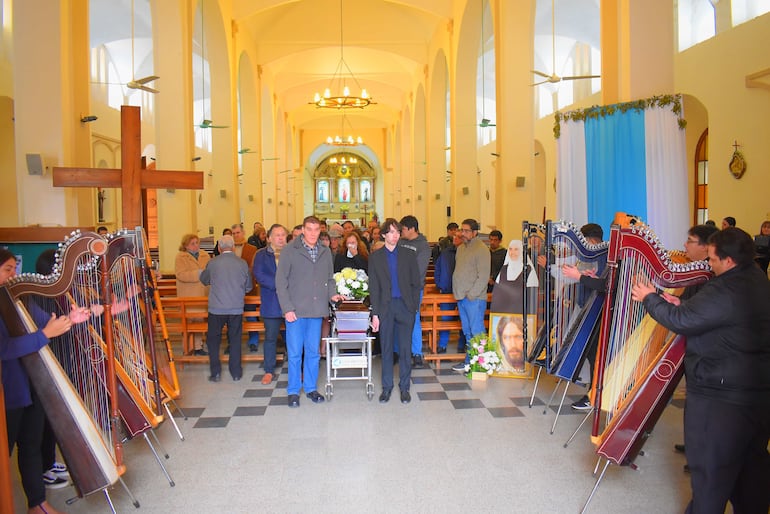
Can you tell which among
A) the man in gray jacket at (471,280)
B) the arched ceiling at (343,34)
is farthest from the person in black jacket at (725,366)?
the arched ceiling at (343,34)

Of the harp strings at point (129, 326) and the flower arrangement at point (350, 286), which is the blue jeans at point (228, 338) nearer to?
the flower arrangement at point (350, 286)

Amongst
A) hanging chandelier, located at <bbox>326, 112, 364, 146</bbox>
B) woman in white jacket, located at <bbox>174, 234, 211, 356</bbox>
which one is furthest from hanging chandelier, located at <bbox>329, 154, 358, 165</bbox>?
woman in white jacket, located at <bbox>174, 234, 211, 356</bbox>

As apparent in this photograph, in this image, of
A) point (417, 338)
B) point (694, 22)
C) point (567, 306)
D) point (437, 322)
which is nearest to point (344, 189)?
point (694, 22)

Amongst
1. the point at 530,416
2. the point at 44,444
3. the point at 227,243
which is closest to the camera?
the point at 44,444

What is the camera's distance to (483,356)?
241 inches

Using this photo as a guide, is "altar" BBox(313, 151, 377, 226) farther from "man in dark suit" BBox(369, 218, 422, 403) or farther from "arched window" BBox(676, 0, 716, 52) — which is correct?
"man in dark suit" BBox(369, 218, 422, 403)

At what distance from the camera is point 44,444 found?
368cm

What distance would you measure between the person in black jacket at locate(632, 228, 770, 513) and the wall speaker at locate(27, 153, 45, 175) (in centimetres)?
Result: 684

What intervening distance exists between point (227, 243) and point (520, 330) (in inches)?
120

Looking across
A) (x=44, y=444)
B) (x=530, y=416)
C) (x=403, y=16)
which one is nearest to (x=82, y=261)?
(x=44, y=444)

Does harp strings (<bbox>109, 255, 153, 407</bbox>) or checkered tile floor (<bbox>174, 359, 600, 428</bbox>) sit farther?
checkered tile floor (<bbox>174, 359, 600, 428</bbox>)

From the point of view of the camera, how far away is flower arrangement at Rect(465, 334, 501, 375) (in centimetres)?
609

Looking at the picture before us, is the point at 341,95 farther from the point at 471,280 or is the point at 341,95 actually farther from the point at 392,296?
the point at 392,296

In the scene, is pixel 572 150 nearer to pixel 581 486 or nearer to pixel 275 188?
pixel 581 486
